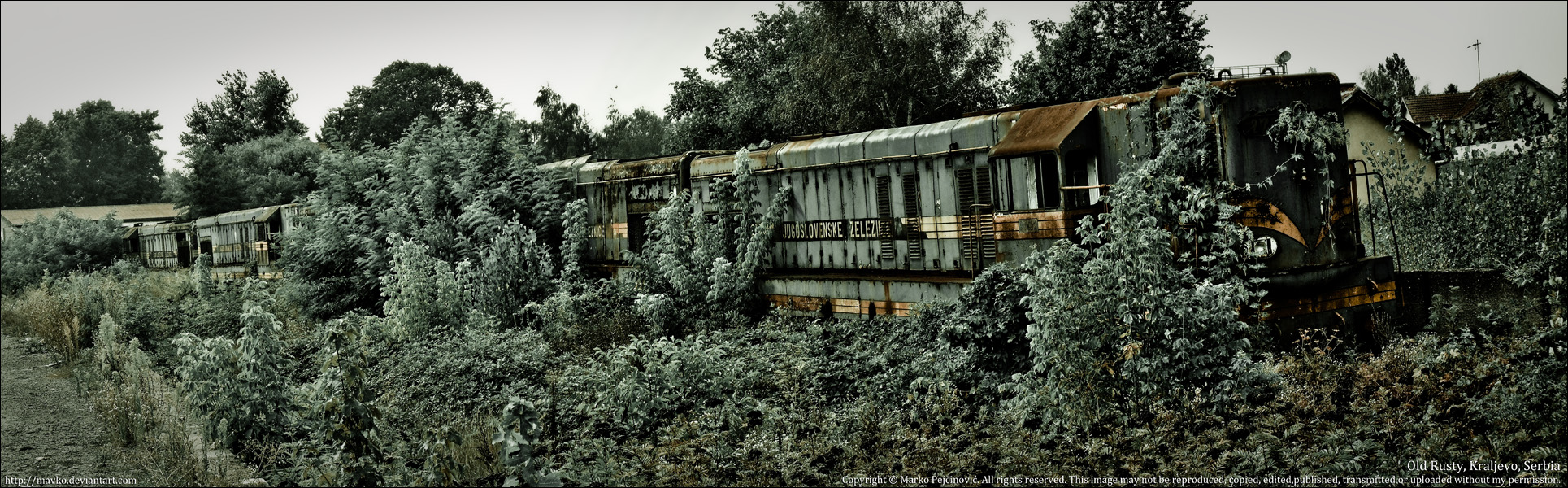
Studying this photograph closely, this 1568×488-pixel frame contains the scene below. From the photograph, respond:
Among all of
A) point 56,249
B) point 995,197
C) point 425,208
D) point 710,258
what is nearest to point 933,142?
point 995,197

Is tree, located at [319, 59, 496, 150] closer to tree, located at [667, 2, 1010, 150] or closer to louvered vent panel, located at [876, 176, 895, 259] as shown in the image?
tree, located at [667, 2, 1010, 150]

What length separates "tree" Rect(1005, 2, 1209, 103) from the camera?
29562 mm

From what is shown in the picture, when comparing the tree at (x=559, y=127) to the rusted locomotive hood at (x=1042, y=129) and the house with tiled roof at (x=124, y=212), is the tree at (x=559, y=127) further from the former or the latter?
the rusted locomotive hood at (x=1042, y=129)

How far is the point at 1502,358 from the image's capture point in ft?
21.0

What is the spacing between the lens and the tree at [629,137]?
60.3 metres

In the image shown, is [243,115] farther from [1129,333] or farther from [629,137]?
[1129,333]

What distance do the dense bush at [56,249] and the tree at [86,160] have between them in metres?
32.3

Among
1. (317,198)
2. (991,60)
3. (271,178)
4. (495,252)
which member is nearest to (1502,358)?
(495,252)

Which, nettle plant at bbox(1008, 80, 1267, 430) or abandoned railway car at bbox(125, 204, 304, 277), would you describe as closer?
nettle plant at bbox(1008, 80, 1267, 430)

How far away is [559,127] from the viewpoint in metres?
54.8

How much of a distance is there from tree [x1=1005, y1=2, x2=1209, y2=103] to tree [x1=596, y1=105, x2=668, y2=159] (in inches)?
1117

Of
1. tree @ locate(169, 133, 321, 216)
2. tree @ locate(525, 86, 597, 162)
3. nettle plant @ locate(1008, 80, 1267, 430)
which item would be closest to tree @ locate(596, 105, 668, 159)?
tree @ locate(525, 86, 597, 162)

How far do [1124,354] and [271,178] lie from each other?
147 feet

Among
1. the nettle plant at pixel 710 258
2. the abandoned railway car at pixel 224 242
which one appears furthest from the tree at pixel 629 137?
the nettle plant at pixel 710 258
